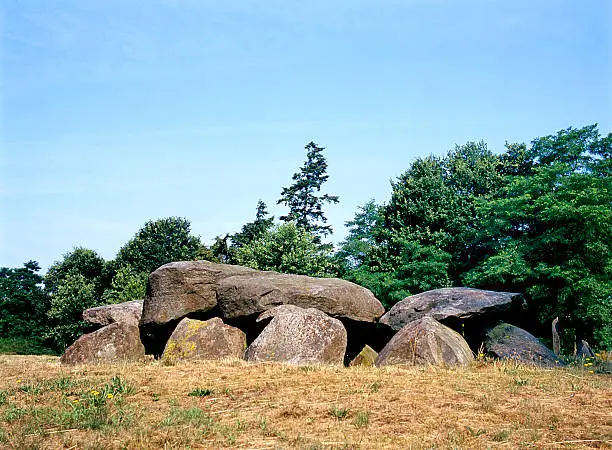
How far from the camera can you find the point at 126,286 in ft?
118

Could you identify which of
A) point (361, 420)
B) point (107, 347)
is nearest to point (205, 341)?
point (107, 347)

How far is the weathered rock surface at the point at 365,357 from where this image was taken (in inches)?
617

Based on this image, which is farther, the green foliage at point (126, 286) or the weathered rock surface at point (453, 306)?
the green foliage at point (126, 286)

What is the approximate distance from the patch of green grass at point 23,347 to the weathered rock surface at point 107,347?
21.4 meters

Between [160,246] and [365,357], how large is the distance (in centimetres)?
2495

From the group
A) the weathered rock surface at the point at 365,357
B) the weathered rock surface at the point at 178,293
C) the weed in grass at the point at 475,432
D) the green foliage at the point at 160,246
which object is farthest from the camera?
the green foliage at the point at 160,246

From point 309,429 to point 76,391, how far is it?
4.34m

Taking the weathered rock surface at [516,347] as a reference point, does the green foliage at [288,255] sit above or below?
above

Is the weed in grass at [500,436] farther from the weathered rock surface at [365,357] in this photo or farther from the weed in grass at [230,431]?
the weathered rock surface at [365,357]

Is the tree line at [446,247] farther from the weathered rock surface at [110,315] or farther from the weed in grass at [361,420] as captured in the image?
the weed in grass at [361,420]

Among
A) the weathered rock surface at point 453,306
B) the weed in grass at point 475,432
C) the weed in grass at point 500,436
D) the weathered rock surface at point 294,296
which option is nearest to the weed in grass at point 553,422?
the weed in grass at point 500,436

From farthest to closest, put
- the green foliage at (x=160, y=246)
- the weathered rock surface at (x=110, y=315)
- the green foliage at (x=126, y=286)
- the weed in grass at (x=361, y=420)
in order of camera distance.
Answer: the green foliage at (x=160, y=246), the green foliage at (x=126, y=286), the weathered rock surface at (x=110, y=315), the weed in grass at (x=361, y=420)

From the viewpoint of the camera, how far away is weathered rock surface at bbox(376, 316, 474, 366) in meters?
12.8

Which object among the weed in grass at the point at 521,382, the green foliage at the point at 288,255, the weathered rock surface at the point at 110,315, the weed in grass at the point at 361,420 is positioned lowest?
the weed in grass at the point at 361,420
